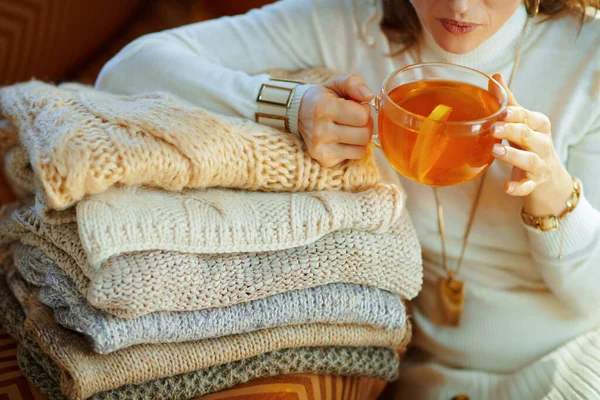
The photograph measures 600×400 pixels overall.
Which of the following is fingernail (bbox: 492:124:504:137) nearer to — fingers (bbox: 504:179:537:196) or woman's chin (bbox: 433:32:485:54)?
fingers (bbox: 504:179:537:196)

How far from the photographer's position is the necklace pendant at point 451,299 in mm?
1015

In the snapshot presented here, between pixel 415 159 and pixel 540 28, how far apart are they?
1.31 ft

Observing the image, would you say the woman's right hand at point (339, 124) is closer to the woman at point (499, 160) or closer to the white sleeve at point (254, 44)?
the woman at point (499, 160)

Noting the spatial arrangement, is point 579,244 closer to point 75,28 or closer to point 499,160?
point 499,160

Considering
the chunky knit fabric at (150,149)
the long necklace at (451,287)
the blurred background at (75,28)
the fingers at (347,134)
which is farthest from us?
the blurred background at (75,28)

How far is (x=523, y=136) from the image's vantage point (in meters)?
0.72

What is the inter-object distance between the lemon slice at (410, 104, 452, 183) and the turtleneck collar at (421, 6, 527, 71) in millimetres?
268

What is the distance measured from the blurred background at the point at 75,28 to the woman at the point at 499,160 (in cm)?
31

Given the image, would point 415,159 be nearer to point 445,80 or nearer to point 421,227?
point 445,80

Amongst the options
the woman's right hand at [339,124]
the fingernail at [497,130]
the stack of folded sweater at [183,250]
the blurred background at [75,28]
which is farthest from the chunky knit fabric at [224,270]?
the blurred background at [75,28]

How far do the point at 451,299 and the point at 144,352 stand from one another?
0.51m

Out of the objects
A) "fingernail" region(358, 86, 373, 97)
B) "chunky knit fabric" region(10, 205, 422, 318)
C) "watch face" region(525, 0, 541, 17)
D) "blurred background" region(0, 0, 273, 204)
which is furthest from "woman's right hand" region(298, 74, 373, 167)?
"blurred background" region(0, 0, 273, 204)

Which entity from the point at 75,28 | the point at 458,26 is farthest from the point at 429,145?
the point at 75,28

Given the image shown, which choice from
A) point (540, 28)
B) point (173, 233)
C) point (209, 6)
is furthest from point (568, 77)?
point (209, 6)
